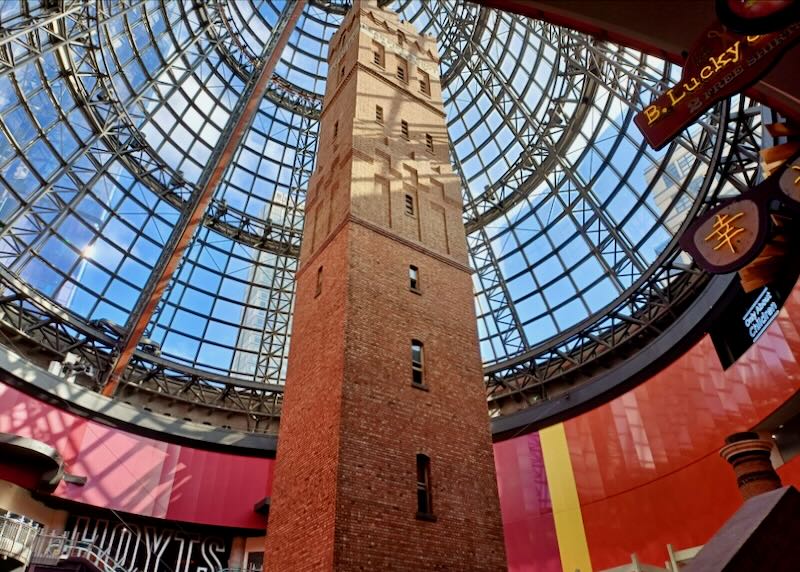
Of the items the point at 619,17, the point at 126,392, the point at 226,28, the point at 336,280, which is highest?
the point at 226,28

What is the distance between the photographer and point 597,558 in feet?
67.1

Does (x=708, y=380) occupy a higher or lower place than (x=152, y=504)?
higher

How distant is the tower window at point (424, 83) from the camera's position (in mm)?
25348

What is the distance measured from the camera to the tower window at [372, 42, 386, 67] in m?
24.5

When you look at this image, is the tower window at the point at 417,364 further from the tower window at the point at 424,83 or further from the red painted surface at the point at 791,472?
the tower window at the point at 424,83

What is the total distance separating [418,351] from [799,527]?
39.4 ft

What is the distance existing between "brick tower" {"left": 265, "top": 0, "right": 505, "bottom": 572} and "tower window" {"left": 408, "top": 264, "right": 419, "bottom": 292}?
0.04m

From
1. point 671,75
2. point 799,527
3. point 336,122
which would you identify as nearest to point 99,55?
point 336,122

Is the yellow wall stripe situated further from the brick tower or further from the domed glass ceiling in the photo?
the brick tower

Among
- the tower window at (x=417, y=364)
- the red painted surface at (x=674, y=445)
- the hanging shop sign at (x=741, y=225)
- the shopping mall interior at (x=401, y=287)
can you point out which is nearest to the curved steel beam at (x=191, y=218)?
the shopping mall interior at (x=401, y=287)

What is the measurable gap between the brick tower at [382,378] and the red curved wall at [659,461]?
855 centimetres

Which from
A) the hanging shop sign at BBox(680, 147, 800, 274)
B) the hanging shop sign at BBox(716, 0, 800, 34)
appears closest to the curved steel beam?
the hanging shop sign at BBox(680, 147, 800, 274)

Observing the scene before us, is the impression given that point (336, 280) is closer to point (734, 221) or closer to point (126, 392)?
point (734, 221)

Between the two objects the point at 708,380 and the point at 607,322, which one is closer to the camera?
the point at 708,380
